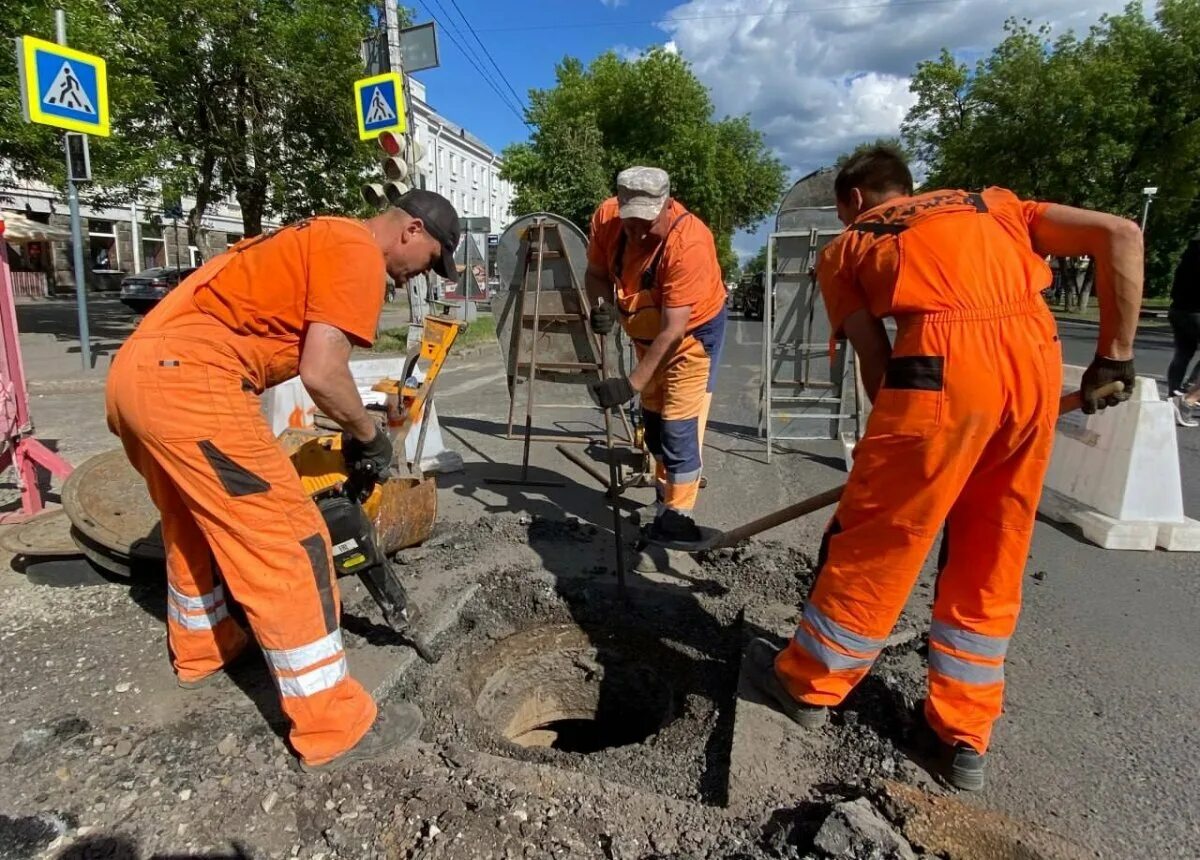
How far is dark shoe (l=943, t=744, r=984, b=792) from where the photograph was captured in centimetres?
216

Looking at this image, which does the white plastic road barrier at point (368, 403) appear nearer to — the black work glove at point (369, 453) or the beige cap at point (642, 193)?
the black work glove at point (369, 453)

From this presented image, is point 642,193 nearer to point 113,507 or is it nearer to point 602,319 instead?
point 602,319

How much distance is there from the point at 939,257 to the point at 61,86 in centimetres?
783

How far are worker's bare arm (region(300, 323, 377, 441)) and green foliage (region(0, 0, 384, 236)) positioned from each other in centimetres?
1129

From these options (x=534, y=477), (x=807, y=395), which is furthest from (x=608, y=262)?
(x=807, y=395)

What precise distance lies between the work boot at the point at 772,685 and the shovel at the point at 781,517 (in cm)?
49

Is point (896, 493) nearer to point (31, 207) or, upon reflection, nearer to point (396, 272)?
point (396, 272)

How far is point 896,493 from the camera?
80.3 inches

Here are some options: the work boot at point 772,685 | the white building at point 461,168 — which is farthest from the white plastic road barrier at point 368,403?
the white building at point 461,168

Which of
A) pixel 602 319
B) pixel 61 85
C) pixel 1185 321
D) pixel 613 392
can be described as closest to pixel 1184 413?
pixel 1185 321

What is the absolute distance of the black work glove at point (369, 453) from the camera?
2.50 m

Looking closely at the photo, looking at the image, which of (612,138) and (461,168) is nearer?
(612,138)

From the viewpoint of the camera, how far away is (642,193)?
3.46 meters

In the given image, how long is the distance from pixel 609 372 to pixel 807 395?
2274 millimetres
